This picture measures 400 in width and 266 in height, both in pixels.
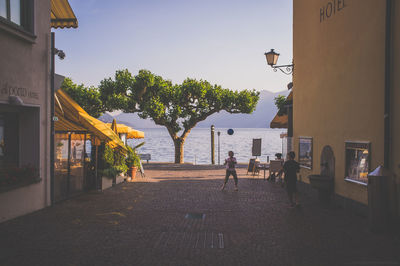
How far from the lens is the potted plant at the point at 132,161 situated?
1695 centimetres

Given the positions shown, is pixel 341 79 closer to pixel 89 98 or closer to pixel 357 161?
pixel 357 161

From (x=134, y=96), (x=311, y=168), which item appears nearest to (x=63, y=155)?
(x=311, y=168)

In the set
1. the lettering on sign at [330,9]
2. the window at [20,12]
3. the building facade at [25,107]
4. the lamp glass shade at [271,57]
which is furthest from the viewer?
the lamp glass shade at [271,57]

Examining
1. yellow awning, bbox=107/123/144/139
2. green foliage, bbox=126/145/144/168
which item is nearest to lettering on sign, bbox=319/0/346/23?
green foliage, bbox=126/145/144/168

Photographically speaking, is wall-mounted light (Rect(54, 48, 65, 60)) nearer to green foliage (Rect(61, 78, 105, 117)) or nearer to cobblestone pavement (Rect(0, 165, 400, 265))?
cobblestone pavement (Rect(0, 165, 400, 265))

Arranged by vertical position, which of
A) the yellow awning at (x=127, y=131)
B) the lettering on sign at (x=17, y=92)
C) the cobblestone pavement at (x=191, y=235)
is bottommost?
the cobblestone pavement at (x=191, y=235)

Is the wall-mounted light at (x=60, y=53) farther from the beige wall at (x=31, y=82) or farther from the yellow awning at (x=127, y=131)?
the yellow awning at (x=127, y=131)

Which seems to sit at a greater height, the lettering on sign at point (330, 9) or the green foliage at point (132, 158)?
the lettering on sign at point (330, 9)

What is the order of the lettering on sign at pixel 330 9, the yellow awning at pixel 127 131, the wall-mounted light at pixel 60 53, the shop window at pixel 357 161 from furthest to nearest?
the yellow awning at pixel 127 131 < the lettering on sign at pixel 330 9 < the wall-mounted light at pixel 60 53 < the shop window at pixel 357 161

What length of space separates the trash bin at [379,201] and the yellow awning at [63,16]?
10.3m

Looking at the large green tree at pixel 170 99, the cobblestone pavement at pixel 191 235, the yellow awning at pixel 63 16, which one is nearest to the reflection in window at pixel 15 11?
the yellow awning at pixel 63 16

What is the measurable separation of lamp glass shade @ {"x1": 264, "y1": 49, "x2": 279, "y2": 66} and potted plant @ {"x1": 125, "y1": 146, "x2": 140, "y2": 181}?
7.54 metres

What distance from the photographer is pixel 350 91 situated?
9719 mm

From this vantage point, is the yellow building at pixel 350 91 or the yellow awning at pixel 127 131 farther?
the yellow awning at pixel 127 131
